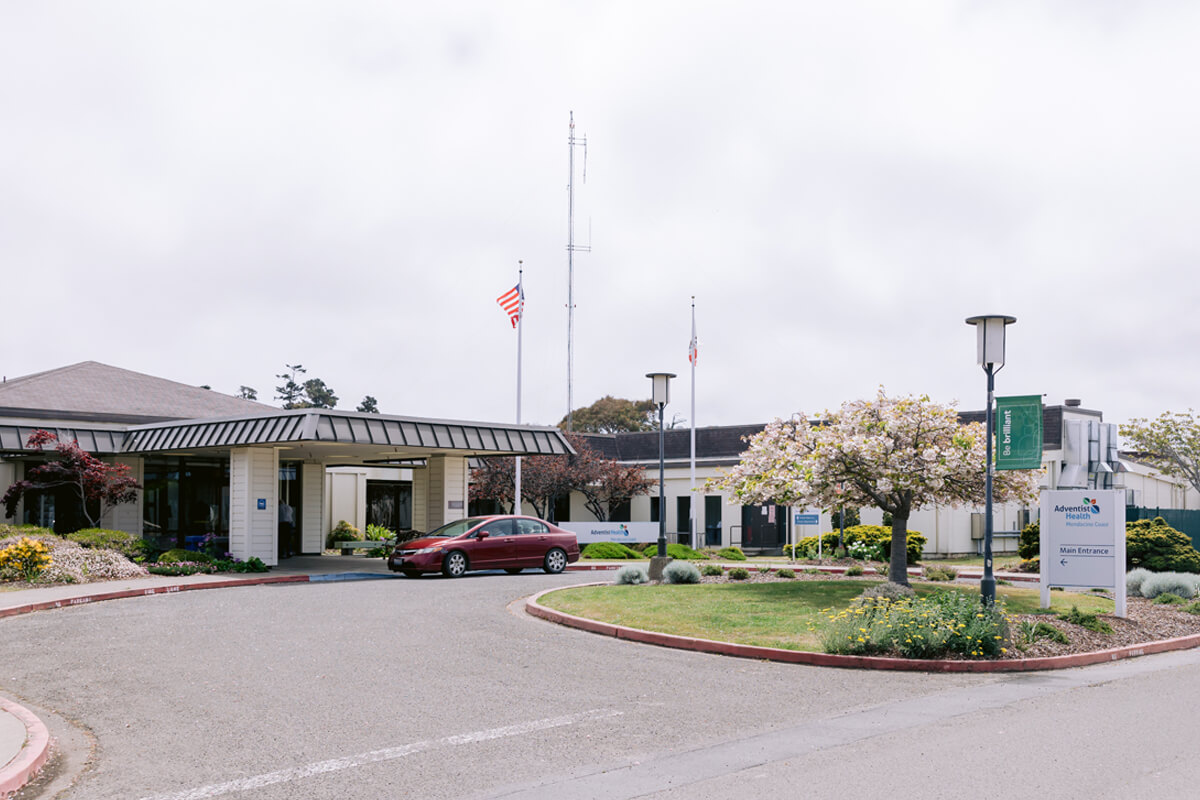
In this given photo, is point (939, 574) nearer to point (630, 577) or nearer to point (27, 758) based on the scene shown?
point (630, 577)

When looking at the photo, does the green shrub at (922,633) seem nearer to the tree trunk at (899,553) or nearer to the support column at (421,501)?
the tree trunk at (899,553)

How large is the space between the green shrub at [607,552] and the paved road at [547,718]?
16.4 metres

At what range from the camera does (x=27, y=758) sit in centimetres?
731

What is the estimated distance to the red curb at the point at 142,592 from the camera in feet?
53.4

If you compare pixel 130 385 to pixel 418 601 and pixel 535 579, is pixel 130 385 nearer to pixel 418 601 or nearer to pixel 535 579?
pixel 535 579

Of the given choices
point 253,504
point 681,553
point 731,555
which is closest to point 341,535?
point 253,504

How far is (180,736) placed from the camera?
321 inches

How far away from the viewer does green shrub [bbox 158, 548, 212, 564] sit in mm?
22266

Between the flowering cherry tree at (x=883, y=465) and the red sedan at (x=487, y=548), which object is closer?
the flowering cherry tree at (x=883, y=465)

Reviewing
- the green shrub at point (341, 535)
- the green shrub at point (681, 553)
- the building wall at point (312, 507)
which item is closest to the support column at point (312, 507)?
the building wall at point (312, 507)

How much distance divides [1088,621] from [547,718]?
29.0 feet

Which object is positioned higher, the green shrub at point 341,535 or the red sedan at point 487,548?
the red sedan at point 487,548

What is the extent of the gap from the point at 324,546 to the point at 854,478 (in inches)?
826

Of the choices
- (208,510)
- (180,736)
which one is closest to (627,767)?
(180,736)
